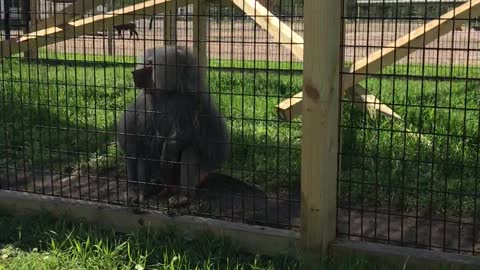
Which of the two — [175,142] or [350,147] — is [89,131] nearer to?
[175,142]

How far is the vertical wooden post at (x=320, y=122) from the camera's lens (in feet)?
11.5

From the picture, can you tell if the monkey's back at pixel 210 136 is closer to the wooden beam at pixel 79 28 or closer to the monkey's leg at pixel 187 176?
the monkey's leg at pixel 187 176

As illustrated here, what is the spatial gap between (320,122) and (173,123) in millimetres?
1619

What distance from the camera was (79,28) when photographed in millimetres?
5379

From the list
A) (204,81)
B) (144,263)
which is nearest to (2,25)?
(204,81)

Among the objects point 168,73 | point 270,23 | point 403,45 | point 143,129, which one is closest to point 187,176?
point 143,129

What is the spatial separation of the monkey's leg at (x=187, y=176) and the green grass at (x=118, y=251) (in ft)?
2.15

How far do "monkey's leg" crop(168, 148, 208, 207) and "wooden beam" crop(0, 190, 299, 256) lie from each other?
535mm

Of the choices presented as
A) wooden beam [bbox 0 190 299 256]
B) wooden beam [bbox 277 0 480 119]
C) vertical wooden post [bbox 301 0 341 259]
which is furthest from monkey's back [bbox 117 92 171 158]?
vertical wooden post [bbox 301 0 341 259]

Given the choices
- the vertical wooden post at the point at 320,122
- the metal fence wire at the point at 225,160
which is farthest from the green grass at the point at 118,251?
the metal fence wire at the point at 225,160

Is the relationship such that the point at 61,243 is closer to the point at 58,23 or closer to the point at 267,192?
the point at 267,192

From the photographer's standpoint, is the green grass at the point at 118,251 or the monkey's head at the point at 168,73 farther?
the monkey's head at the point at 168,73

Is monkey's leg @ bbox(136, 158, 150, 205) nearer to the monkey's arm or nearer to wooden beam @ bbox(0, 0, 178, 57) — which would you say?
the monkey's arm

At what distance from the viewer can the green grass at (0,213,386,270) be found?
12.2ft
